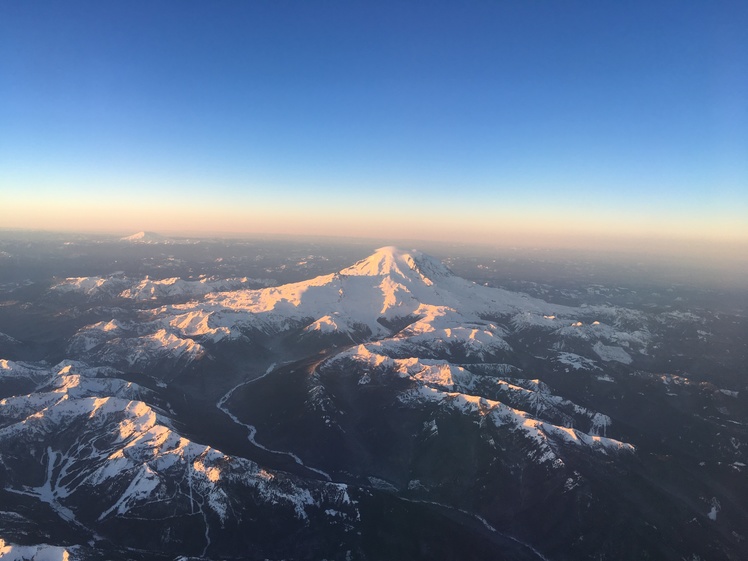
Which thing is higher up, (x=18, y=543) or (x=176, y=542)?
(x=18, y=543)

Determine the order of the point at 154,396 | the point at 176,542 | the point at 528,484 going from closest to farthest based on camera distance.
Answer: the point at 176,542 < the point at 528,484 < the point at 154,396

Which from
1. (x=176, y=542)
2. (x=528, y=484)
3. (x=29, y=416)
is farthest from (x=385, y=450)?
(x=29, y=416)

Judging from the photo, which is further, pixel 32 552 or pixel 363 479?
pixel 363 479

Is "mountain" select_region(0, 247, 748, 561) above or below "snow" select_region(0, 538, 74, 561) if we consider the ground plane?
below

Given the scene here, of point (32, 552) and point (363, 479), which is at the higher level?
point (32, 552)

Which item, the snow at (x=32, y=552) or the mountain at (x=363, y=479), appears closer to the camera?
the snow at (x=32, y=552)

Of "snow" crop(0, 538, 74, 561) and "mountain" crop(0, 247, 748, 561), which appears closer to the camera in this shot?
"snow" crop(0, 538, 74, 561)

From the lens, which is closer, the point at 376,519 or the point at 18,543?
the point at 18,543

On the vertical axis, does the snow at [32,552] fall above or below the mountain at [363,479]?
above

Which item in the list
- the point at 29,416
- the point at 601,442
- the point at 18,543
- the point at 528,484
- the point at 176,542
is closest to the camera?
the point at 18,543

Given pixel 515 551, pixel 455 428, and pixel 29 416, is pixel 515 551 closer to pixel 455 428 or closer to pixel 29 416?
pixel 455 428
